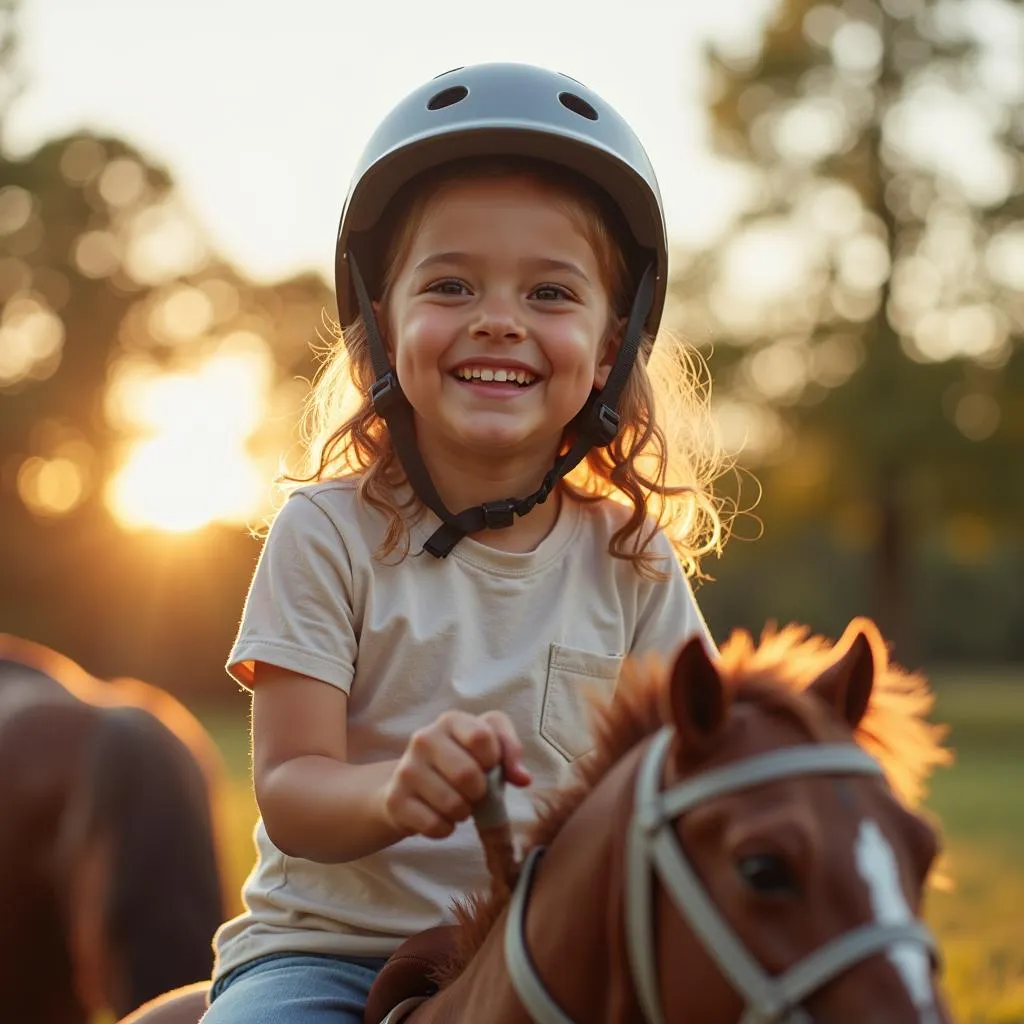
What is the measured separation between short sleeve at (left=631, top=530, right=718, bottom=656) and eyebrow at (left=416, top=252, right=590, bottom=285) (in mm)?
588

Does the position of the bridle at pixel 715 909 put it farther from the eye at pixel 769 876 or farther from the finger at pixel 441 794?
the finger at pixel 441 794

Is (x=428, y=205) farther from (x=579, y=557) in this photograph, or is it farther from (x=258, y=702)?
(x=258, y=702)

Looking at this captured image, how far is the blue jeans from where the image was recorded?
7.29ft

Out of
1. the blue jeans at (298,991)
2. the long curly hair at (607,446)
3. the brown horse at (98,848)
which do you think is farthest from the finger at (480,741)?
the brown horse at (98,848)

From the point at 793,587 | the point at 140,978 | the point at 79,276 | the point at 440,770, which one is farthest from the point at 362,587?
the point at 793,587

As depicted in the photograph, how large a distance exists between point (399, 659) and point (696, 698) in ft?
3.26

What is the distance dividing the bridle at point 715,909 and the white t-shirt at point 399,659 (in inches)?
29.1

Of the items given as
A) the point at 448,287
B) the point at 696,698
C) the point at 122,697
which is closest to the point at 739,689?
the point at 696,698

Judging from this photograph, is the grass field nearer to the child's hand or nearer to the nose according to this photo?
the child's hand

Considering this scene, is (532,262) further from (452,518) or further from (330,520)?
(330,520)

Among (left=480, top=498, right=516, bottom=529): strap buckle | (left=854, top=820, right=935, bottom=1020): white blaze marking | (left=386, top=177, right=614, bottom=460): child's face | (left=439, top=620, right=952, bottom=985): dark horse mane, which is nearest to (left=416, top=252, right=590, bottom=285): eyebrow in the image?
(left=386, top=177, right=614, bottom=460): child's face

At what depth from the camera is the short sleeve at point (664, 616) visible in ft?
9.02

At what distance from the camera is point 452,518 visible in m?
2.58

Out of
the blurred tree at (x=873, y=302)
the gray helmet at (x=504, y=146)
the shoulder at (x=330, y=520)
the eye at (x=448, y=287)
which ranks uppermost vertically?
the blurred tree at (x=873, y=302)
